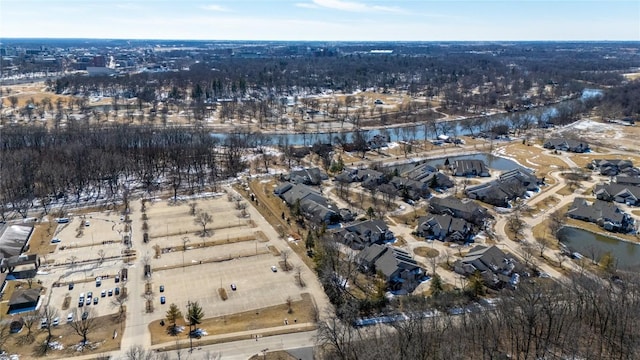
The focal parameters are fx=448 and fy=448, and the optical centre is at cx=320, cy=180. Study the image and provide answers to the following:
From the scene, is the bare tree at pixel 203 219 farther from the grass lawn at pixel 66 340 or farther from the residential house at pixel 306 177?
the grass lawn at pixel 66 340

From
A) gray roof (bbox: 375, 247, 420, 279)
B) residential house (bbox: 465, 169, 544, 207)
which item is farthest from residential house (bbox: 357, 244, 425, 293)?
residential house (bbox: 465, 169, 544, 207)

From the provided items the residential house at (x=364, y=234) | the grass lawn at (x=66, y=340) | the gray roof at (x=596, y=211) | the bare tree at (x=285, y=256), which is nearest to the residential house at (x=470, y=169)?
the gray roof at (x=596, y=211)

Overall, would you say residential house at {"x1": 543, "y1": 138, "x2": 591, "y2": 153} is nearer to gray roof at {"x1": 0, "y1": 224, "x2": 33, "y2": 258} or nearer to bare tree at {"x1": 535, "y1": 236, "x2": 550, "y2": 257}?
bare tree at {"x1": 535, "y1": 236, "x2": 550, "y2": 257}

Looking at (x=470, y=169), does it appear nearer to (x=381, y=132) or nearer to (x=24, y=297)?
(x=381, y=132)

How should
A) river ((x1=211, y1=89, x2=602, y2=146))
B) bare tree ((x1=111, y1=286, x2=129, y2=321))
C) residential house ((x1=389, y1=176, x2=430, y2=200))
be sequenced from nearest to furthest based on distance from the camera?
bare tree ((x1=111, y1=286, x2=129, y2=321))
residential house ((x1=389, y1=176, x2=430, y2=200))
river ((x1=211, y1=89, x2=602, y2=146))

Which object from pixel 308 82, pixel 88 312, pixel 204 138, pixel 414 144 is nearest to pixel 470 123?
pixel 414 144

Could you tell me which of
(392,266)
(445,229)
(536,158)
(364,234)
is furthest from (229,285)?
(536,158)
